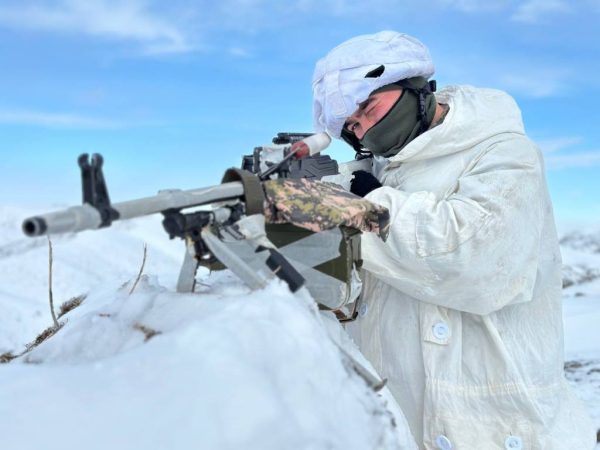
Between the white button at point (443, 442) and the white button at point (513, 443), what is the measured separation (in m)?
0.21

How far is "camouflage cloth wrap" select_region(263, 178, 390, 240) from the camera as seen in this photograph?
147 centimetres

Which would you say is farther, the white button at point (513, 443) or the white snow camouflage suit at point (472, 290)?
the white button at point (513, 443)

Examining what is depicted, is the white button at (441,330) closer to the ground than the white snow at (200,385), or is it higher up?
closer to the ground

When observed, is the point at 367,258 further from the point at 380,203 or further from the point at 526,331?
the point at 526,331

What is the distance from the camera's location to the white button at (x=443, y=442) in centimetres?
230

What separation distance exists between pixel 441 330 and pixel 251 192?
3.74ft

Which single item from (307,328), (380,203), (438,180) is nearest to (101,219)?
(307,328)

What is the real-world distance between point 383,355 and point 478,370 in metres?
0.38

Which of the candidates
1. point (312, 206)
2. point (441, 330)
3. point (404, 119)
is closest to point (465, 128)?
point (404, 119)

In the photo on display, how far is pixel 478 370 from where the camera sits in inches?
89.7

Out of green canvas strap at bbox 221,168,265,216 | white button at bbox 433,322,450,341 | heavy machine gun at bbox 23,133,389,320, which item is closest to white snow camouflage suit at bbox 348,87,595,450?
white button at bbox 433,322,450,341

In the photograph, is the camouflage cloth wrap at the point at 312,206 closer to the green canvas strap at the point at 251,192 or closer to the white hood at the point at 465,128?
the green canvas strap at the point at 251,192

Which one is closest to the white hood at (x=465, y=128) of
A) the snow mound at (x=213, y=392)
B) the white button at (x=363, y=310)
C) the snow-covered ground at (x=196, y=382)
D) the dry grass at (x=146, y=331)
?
the white button at (x=363, y=310)

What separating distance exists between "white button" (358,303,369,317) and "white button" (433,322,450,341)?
1.10 ft
